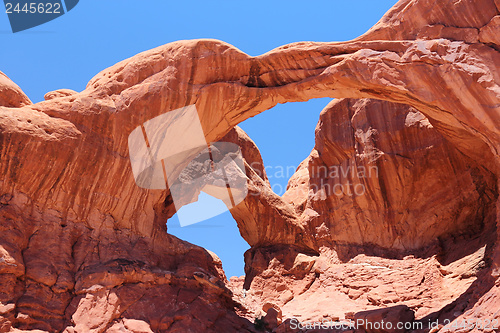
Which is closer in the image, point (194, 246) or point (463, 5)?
point (463, 5)

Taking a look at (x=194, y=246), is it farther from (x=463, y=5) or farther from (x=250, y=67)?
(x=463, y=5)

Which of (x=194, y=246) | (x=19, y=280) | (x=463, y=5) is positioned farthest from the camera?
(x=194, y=246)

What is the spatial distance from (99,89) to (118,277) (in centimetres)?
557

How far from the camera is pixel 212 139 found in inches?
676

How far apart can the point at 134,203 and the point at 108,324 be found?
3842 mm

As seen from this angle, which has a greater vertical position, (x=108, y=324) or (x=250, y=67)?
(x=250, y=67)

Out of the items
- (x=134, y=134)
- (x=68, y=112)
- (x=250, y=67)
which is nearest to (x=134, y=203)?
(x=134, y=134)

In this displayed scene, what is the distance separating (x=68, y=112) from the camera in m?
15.0

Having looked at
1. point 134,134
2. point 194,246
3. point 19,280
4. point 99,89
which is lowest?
point 19,280

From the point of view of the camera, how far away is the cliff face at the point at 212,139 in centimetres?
1349

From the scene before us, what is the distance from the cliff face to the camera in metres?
13.5

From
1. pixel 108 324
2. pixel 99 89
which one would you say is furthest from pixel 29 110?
pixel 108 324

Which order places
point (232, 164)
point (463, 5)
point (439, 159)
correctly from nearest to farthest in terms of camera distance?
point (463, 5) → point (439, 159) → point (232, 164)

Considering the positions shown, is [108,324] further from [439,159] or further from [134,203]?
[439,159]
